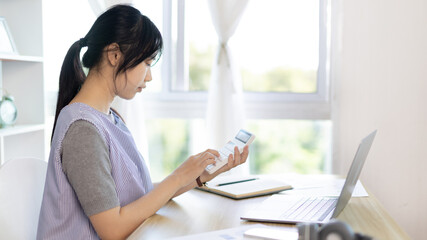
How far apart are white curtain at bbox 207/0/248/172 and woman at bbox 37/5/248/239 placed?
102 cm

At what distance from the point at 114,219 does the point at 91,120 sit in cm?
24

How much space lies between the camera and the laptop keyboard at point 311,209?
44.8 inches

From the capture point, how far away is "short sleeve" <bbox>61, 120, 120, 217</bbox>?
42.8 inches

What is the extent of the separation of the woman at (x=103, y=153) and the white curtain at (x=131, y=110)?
985 mm

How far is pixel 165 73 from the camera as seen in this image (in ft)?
8.46

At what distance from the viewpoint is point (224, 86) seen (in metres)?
2.42

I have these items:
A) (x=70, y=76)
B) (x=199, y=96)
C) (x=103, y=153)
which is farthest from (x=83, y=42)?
(x=199, y=96)

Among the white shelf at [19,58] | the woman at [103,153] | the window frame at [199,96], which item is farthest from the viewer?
the window frame at [199,96]

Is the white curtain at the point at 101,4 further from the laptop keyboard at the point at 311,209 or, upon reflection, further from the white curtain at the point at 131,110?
the laptop keyboard at the point at 311,209

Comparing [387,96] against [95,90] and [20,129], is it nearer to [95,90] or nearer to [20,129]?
[95,90]

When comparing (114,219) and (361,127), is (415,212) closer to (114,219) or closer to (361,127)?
(361,127)

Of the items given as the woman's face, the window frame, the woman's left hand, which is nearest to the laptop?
the woman's left hand

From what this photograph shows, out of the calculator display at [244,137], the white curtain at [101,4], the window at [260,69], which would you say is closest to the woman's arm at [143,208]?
the calculator display at [244,137]

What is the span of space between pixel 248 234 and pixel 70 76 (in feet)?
2.19
